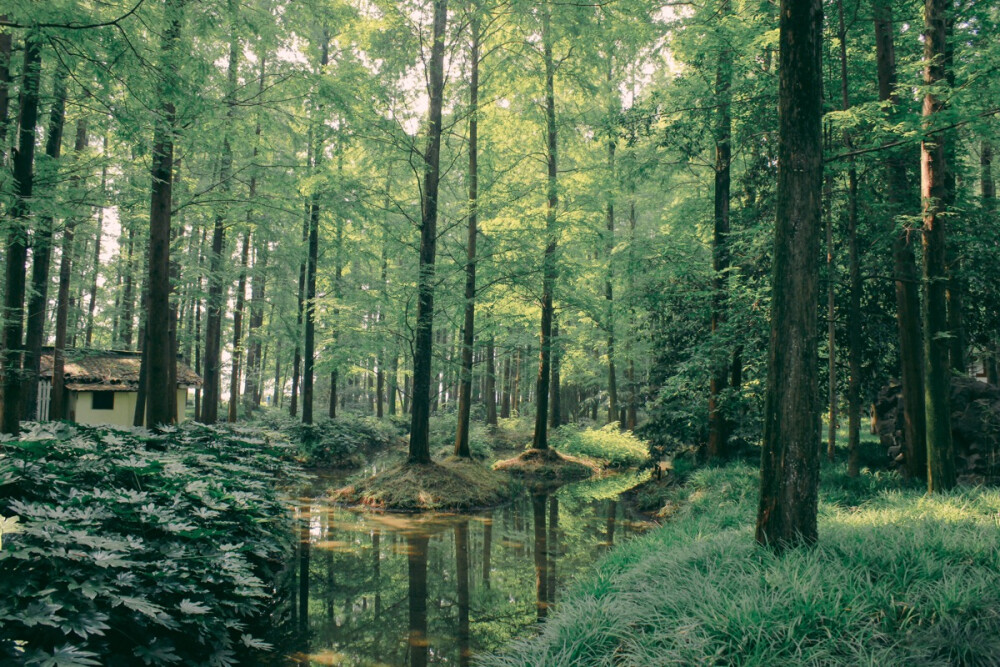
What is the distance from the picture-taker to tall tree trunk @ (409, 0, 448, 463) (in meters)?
11.4

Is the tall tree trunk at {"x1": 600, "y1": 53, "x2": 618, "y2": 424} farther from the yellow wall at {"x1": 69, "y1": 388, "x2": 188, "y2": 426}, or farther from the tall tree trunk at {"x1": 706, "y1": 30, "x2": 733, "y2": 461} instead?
the yellow wall at {"x1": 69, "y1": 388, "x2": 188, "y2": 426}

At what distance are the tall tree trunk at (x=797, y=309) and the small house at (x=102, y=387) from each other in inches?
783

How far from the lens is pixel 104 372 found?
1994 centimetres

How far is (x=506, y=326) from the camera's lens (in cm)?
1728

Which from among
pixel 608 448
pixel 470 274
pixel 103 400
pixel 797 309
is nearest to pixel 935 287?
pixel 797 309

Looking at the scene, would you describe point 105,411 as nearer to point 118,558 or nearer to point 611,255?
point 611,255

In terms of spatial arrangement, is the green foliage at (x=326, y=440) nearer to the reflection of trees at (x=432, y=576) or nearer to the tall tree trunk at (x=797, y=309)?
the reflection of trees at (x=432, y=576)

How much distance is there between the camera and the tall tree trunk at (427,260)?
11438 millimetres

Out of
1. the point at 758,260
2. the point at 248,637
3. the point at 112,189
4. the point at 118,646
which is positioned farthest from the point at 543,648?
the point at 112,189

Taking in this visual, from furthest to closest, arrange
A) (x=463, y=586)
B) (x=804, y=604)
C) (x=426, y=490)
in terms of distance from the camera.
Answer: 1. (x=426, y=490)
2. (x=463, y=586)
3. (x=804, y=604)

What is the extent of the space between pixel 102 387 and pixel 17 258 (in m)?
14.5

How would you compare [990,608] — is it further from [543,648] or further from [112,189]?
[112,189]

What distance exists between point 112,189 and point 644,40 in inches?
429

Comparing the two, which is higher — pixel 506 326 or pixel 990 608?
pixel 506 326
